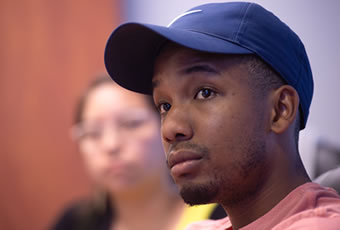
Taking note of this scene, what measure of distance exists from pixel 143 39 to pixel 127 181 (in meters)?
1.02

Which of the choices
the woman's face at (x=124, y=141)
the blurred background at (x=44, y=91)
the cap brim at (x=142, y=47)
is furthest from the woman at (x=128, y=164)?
the cap brim at (x=142, y=47)

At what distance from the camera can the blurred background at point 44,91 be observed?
100 inches

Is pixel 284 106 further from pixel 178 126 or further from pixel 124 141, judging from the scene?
pixel 124 141

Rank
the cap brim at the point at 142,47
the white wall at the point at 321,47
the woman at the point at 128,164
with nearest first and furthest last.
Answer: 1. the cap brim at the point at 142,47
2. the white wall at the point at 321,47
3. the woman at the point at 128,164

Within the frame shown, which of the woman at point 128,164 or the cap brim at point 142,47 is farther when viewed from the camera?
the woman at point 128,164

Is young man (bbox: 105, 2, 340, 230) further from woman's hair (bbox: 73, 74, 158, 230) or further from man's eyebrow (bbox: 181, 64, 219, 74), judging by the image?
woman's hair (bbox: 73, 74, 158, 230)

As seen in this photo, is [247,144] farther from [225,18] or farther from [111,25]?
[111,25]

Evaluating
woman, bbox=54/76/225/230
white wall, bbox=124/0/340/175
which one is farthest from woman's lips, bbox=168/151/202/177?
woman, bbox=54/76/225/230

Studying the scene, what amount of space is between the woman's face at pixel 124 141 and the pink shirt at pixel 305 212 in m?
1.05

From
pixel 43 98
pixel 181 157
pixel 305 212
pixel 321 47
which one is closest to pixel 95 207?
pixel 43 98

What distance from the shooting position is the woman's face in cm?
187

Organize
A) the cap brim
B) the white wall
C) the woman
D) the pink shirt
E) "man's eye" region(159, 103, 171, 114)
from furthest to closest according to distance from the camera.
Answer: the woman, the white wall, "man's eye" region(159, 103, 171, 114), the cap brim, the pink shirt

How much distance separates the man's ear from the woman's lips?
16 cm

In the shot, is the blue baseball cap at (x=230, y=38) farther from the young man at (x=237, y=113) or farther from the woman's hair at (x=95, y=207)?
the woman's hair at (x=95, y=207)
